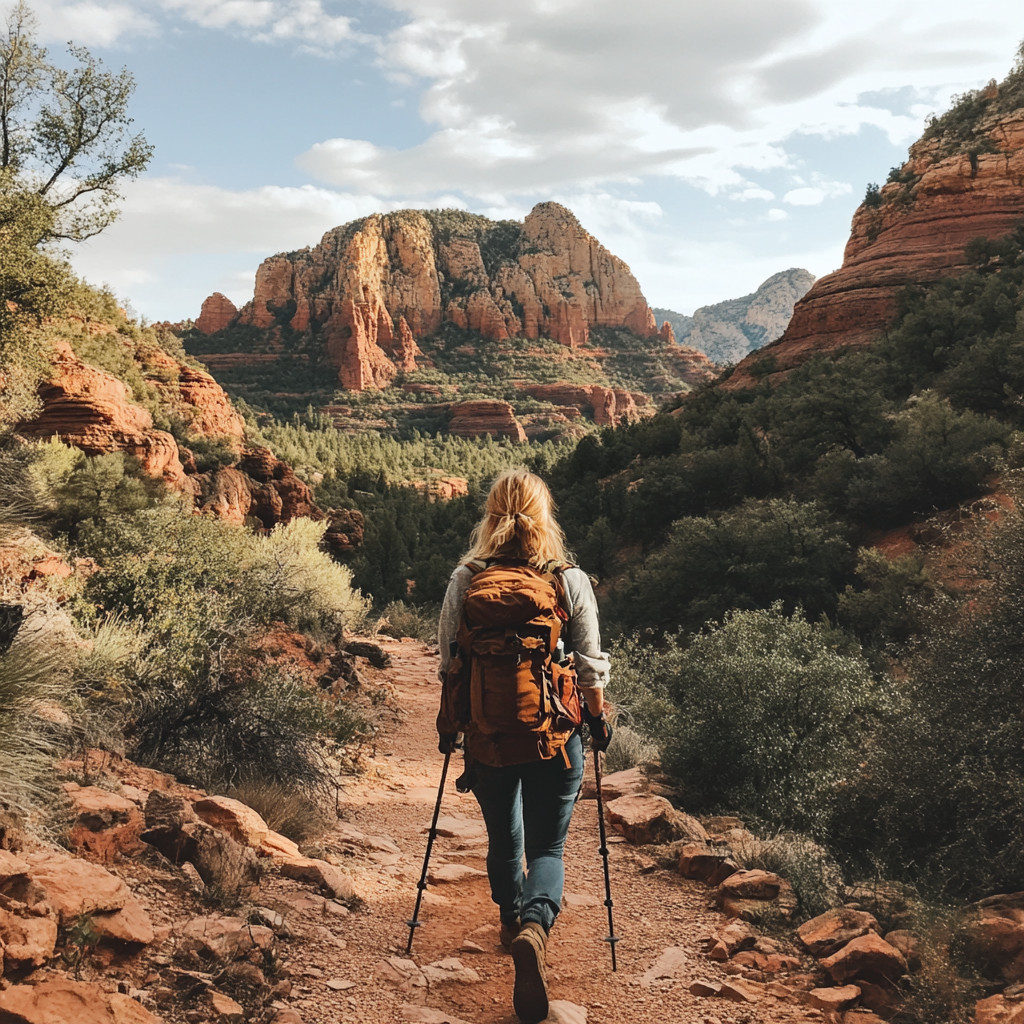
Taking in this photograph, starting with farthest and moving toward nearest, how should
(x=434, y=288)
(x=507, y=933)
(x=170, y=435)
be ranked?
1. (x=434, y=288)
2. (x=170, y=435)
3. (x=507, y=933)

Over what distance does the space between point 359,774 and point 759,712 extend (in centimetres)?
366

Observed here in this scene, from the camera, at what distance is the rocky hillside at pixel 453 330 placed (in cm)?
9144

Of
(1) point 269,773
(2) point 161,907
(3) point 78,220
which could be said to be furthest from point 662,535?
(2) point 161,907

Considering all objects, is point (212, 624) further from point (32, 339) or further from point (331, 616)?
point (32, 339)

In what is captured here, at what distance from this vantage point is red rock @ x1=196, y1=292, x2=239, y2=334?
105688 mm

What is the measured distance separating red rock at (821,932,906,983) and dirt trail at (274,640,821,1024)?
28cm

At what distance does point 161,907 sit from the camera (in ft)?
10.5

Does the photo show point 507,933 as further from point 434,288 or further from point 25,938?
point 434,288

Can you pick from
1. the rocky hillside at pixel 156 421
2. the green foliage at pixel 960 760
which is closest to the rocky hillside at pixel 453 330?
the rocky hillside at pixel 156 421

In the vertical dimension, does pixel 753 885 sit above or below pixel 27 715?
below

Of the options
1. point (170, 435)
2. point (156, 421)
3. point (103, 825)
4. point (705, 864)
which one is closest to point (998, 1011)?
point (705, 864)

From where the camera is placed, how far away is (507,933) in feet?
12.0

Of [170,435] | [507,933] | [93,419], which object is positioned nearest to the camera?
[507,933]

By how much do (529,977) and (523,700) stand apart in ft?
3.56
